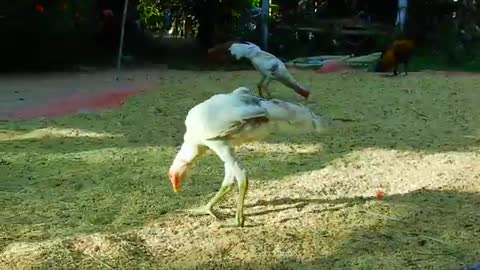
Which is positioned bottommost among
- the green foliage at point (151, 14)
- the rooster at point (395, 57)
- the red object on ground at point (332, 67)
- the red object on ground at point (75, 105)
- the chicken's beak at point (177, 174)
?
the red object on ground at point (75, 105)

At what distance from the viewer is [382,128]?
6254 mm

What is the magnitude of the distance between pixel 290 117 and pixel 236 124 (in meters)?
0.25

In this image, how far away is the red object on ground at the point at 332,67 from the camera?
11420 mm

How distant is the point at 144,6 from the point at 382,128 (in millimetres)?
9963

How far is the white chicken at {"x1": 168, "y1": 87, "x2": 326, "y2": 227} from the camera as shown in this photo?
3.55m

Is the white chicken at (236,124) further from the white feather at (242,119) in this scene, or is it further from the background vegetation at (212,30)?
the background vegetation at (212,30)

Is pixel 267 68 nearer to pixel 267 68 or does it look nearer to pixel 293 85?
pixel 267 68

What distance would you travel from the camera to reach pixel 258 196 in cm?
418

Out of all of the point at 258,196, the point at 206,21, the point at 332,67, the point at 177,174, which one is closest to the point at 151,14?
the point at 206,21

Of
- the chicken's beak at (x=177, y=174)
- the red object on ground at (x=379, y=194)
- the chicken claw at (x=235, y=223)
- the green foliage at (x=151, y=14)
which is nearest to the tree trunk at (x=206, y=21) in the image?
the green foliage at (x=151, y=14)

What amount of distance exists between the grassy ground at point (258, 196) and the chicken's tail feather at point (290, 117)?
416mm

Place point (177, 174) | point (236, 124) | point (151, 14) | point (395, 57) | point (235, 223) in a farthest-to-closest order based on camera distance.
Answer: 1. point (151, 14)
2. point (395, 57)
3. point (177, 174)
4. point (235, 223)
5. point (236, 124)

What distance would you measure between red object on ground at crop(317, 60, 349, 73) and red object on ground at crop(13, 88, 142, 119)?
3496 mm

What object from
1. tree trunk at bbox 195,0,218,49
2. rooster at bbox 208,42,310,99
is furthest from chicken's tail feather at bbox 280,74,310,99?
tree trunk at bbox 195,0,218,49
